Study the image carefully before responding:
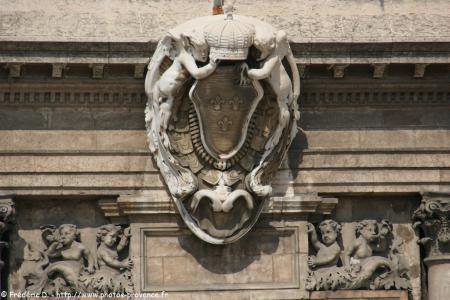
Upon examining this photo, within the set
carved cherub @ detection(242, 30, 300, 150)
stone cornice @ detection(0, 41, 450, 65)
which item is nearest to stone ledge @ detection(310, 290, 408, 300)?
carved cherub @ detection(242, 30, 300, 150)

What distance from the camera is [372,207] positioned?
28891mm

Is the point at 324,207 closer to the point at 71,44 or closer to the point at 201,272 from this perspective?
the point at 201,272

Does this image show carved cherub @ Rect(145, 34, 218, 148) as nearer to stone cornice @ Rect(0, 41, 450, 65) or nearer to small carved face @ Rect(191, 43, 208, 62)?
small carved face @ Rect(191, 43, 208, 62)

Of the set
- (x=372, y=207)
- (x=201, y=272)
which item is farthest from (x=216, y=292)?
(x=372, y=207)

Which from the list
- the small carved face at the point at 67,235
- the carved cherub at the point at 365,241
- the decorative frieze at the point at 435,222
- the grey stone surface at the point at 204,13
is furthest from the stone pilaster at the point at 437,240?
the small carved face at the point at 67,235

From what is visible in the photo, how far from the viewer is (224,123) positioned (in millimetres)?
27922

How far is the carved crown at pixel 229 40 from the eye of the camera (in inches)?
1078

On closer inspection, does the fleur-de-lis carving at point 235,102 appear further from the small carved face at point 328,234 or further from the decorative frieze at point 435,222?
the decorative frieze at point 435,222

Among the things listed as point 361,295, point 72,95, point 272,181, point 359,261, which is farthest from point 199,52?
point 361,295

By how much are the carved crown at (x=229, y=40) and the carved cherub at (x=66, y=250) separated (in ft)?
9.20

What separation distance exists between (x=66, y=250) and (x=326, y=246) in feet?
10.1

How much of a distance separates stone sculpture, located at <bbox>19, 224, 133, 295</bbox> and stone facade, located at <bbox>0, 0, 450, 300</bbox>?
0.02 m

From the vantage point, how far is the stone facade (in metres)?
28.2

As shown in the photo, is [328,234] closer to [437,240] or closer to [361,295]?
[361,295]
